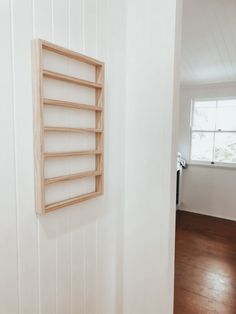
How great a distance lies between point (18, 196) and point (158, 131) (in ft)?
2.59

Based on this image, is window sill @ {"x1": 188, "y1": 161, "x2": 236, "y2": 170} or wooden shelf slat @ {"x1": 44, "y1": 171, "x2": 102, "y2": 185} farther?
window sill @ {"x1": 188, "y1": 161, "x2": 236, "y2": 170}

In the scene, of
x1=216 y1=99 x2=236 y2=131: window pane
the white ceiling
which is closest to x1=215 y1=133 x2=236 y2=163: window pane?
x1=216 y1=99 x2=236 y2=131: window pane

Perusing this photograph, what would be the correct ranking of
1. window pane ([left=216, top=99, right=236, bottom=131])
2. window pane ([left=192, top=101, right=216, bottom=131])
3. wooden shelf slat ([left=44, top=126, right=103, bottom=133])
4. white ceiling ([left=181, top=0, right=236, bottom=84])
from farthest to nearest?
window pane ([left=192, top=101, right=216, bottom=131]) < window pane ([left=216, top=99, right=236, bottom=131]) < white ceiling ([left=181, top=0, right=236, bottom=84]) < wooden shelf slat ([left=44, top=126, right=103, bottom=133])

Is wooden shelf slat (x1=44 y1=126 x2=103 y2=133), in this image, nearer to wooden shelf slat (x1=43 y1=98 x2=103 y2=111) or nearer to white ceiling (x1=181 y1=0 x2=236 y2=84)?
wooden shelf slat (x1=43 y1=98 x2=103 y2=111)

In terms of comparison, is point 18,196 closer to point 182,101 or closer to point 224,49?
point 224,49

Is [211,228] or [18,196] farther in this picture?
[211,228]

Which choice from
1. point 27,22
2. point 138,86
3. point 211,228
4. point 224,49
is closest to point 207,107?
point 224,49

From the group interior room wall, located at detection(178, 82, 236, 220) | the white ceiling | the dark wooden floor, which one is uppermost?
the white ceiling

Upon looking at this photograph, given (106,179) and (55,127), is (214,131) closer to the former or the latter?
(106,179)

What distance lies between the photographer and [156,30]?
4.42 ft

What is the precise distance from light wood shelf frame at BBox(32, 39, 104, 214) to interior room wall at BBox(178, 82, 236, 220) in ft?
10.6

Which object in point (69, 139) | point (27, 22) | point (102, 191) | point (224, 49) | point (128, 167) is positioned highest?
point (224, 49)

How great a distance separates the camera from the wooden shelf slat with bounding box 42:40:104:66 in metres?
0.97

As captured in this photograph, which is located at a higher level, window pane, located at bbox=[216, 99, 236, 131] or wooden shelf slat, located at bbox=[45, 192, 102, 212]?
window pane, located at bbox=[216, 99, 236, 131]
